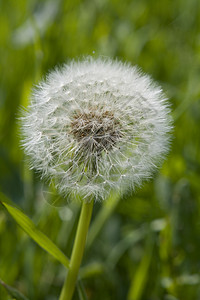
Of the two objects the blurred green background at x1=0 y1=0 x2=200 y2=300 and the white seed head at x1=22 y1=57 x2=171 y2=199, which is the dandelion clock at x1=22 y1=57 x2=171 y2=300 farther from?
the blurred green background at x1=0 y1=0 x2=200 y2=300

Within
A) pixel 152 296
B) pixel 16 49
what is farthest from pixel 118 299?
pixel 16 49

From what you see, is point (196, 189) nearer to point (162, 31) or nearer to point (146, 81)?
point (146, 81)

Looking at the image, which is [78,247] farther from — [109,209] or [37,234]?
[109,209]

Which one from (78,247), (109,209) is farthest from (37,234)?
(109,209)

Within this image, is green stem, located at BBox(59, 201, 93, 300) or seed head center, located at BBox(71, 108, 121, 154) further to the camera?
seed head center, located at BBox(71, 108, 121, 154)

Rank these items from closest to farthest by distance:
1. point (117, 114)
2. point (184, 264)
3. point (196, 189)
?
1. point (117, 114)
2. point (184, 264)
3. point (196, 189)

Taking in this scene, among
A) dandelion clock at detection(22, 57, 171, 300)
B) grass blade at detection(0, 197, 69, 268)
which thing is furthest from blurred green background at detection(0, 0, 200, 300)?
grass blade at detection(0, 197, 69, 268)
